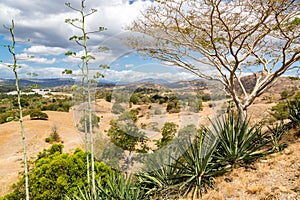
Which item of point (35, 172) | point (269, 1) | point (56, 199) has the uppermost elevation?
point (269, 1)

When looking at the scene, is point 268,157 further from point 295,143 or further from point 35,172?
point 35,172

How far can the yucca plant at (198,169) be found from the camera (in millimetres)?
6105

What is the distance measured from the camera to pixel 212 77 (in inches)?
401

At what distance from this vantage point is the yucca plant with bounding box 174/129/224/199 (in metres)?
6.11

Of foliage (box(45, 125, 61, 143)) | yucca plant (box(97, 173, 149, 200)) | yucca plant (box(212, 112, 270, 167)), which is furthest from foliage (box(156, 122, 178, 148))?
foliage (box(45, 125, 61, 143))

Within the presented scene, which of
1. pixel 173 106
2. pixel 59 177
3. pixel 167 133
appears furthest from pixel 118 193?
pixel 173 106

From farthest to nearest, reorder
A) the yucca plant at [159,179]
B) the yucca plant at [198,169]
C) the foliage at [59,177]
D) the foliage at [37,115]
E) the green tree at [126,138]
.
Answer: the foliage at [37,115]
the green tree at [126,138]
the foliage at [59,177]
the yucca plant at [159,179]
the yucca plant at [198,169]

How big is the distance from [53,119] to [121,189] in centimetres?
3016

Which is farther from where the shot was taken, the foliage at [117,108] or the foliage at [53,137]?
the foliage at [53,137]

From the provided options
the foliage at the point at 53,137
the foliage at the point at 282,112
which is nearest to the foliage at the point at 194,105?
the foliage at the point at 282,112

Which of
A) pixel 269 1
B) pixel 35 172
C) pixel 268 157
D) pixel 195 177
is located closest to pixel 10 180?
pixel 35 172

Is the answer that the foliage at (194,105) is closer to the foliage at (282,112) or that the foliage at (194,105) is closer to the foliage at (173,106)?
the foliage at (173,106)

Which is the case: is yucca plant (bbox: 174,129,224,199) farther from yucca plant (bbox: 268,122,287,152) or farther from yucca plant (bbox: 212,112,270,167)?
yucca plant (bbox: 268,122,287,152)

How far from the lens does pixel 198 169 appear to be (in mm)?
6219
